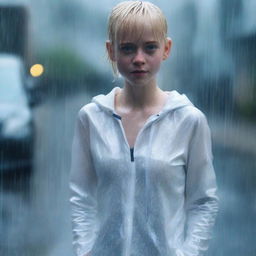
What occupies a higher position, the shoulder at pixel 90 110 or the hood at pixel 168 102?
the hood at pixel 168 102

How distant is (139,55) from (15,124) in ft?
6.58

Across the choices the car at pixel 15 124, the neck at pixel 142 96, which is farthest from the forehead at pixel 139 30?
the car at pixel 15 124

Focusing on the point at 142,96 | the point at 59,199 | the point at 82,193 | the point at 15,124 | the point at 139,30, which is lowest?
the point at 59,199

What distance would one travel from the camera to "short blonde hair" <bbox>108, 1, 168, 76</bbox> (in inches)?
51.2

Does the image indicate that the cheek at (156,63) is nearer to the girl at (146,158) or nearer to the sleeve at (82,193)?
the girl at (146,158)

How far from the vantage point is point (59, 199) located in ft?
10.3

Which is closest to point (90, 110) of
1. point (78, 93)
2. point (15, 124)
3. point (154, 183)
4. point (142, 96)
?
point (142, 96)

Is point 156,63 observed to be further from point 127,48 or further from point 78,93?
point 78,93

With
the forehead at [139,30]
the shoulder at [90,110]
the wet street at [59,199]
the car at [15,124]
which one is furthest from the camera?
the car at [15,124]

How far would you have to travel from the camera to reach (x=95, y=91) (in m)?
3.15

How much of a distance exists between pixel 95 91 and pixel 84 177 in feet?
5.66

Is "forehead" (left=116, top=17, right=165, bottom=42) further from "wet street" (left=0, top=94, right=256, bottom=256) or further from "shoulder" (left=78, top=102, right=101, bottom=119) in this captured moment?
"wet street" (left=0, top=94, right=256, bottom=256)

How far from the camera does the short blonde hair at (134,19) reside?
130 cm

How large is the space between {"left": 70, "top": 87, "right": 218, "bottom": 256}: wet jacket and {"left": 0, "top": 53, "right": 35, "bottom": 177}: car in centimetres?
185
